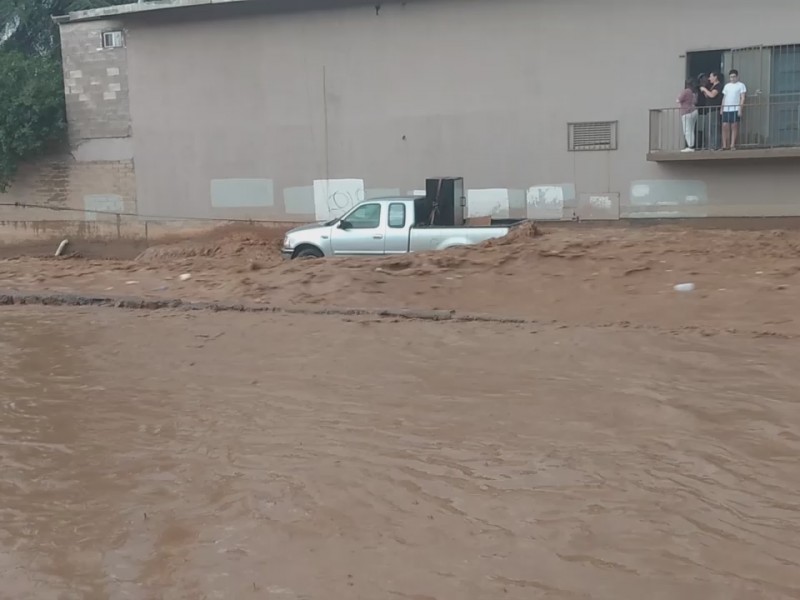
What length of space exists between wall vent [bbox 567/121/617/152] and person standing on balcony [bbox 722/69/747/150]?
7.28 feet

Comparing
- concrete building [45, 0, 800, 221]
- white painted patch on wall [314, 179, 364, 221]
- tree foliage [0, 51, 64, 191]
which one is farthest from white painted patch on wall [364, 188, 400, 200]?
tree foliage [0, 51, 64, 191]

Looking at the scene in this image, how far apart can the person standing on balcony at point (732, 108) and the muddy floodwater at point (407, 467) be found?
9.62m

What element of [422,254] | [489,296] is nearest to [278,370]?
[489,296]

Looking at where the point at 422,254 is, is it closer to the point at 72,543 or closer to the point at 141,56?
the point at 72,543

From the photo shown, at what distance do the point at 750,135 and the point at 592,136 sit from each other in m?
3.06

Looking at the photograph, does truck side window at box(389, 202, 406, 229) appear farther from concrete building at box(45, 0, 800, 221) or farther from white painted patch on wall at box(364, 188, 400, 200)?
white painted patch on wall at box(364, 188, 400, 200)

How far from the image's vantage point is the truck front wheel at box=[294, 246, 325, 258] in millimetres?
15562

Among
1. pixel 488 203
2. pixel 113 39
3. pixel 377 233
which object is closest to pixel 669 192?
pixel 488 203

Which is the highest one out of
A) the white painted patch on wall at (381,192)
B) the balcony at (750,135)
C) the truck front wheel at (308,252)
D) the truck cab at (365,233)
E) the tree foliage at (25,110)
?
the tree foliage at (25,110)

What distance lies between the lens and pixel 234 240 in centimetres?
2100

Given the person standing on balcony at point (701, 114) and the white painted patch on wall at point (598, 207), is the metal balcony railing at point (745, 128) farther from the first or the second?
the white painted patch on wall at point (598, 207)

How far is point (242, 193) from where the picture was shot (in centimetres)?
2159

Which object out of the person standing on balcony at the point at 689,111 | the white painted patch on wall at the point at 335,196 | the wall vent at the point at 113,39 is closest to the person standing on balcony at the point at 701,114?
the person standing on balcony at the point at 689,111

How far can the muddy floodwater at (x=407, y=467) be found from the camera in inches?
168
